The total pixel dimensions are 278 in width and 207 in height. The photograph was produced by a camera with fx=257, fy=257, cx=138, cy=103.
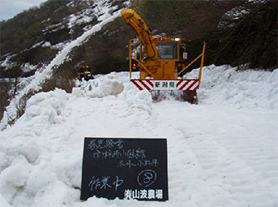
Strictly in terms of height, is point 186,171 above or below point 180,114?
above

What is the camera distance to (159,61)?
10.3 metres

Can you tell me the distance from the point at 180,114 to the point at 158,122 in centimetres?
105

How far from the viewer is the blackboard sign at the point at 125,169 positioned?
2902 mm

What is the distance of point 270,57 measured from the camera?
880cm

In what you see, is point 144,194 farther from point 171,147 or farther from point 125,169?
point 171,147

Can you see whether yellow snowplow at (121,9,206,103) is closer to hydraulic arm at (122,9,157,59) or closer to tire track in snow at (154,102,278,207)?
hydraulic arm at (122,9,157,59)

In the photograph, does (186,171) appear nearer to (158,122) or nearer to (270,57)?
(158,122)

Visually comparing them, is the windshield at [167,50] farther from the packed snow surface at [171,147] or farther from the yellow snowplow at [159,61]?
the packed snow surface at [171,147]

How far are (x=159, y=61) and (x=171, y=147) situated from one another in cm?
652

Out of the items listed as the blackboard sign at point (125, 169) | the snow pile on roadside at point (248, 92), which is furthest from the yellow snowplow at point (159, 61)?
the blackboard sign at point (125, 169)

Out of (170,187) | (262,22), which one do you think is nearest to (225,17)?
(262,22)

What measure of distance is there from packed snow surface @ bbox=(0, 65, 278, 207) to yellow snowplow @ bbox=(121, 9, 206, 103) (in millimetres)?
1040

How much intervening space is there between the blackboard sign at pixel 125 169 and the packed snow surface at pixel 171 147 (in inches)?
4.6

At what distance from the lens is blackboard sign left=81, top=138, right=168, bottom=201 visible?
2.90 meters
